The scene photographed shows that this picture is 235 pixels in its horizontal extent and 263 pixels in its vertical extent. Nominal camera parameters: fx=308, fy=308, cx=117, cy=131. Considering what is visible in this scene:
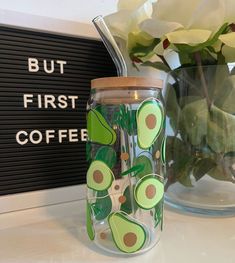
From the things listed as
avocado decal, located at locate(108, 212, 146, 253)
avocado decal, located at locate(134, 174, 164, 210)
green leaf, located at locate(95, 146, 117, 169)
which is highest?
green leaf, located at locate(95, 146, 117, 169)

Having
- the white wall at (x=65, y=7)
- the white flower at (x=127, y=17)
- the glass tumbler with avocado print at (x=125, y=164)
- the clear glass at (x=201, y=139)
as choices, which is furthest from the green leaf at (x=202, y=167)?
the white wall at (x=65, y=7)

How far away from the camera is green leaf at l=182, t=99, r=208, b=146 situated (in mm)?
443

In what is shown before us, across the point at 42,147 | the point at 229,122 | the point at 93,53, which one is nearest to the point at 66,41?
the point at 93,53

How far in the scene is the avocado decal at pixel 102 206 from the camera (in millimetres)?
356

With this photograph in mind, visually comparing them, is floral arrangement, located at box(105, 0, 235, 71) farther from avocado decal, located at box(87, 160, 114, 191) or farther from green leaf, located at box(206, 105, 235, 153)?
avocado decal, located at box(87, 160, 114, 191)

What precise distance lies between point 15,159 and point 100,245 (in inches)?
7.6

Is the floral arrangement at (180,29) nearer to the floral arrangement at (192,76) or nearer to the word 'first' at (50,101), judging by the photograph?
the floral arrangement at (192,76)

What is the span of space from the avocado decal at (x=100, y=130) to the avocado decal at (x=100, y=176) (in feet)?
0.08

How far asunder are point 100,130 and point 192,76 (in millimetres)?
195

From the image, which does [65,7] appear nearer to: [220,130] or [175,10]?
[175,10]

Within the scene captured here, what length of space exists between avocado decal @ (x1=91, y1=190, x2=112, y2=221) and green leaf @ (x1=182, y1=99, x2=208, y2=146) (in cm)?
17

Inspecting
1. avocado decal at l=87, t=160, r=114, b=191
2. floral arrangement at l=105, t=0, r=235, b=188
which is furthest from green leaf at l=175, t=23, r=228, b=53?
avocado decal at l=87, t=160, r=114, b=191

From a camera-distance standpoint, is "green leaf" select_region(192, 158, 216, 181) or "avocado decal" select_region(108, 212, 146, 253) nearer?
"avocado decal" select_region(108, 212, 146, 253)

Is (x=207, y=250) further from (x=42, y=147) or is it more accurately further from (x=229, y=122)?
(x=42, y=147)
